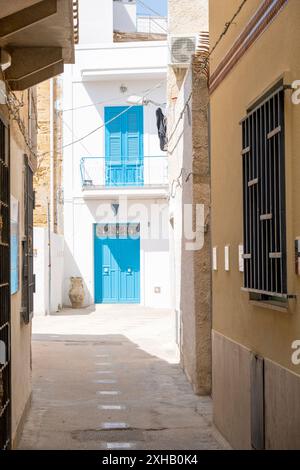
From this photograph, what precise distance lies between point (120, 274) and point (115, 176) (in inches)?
120

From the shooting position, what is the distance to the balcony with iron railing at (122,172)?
2202 centimetres

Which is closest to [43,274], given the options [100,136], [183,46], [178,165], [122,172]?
[122,172]

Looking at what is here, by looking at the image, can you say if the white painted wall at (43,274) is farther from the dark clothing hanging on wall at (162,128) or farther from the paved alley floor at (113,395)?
the dark clothing hanging on wall at (162,128)

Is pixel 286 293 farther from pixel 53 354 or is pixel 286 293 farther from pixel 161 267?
pixel 161 267

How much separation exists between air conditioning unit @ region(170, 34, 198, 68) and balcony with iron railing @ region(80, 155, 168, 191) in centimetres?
1022

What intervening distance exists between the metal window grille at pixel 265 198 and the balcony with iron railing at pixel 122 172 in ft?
54.7

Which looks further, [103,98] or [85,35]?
[85,35]

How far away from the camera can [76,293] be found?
21.5 meters

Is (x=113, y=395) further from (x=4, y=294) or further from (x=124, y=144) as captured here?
(x=124, y=144)

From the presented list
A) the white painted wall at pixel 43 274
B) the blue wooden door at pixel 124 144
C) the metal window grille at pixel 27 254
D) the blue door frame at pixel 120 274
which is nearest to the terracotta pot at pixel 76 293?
the blue door frame at pixel 120 274

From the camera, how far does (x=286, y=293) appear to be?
4203 millimetres

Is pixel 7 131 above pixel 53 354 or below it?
above

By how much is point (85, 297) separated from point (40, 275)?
9.43 feet

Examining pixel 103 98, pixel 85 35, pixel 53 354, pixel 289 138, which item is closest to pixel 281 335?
pixel 289 138
